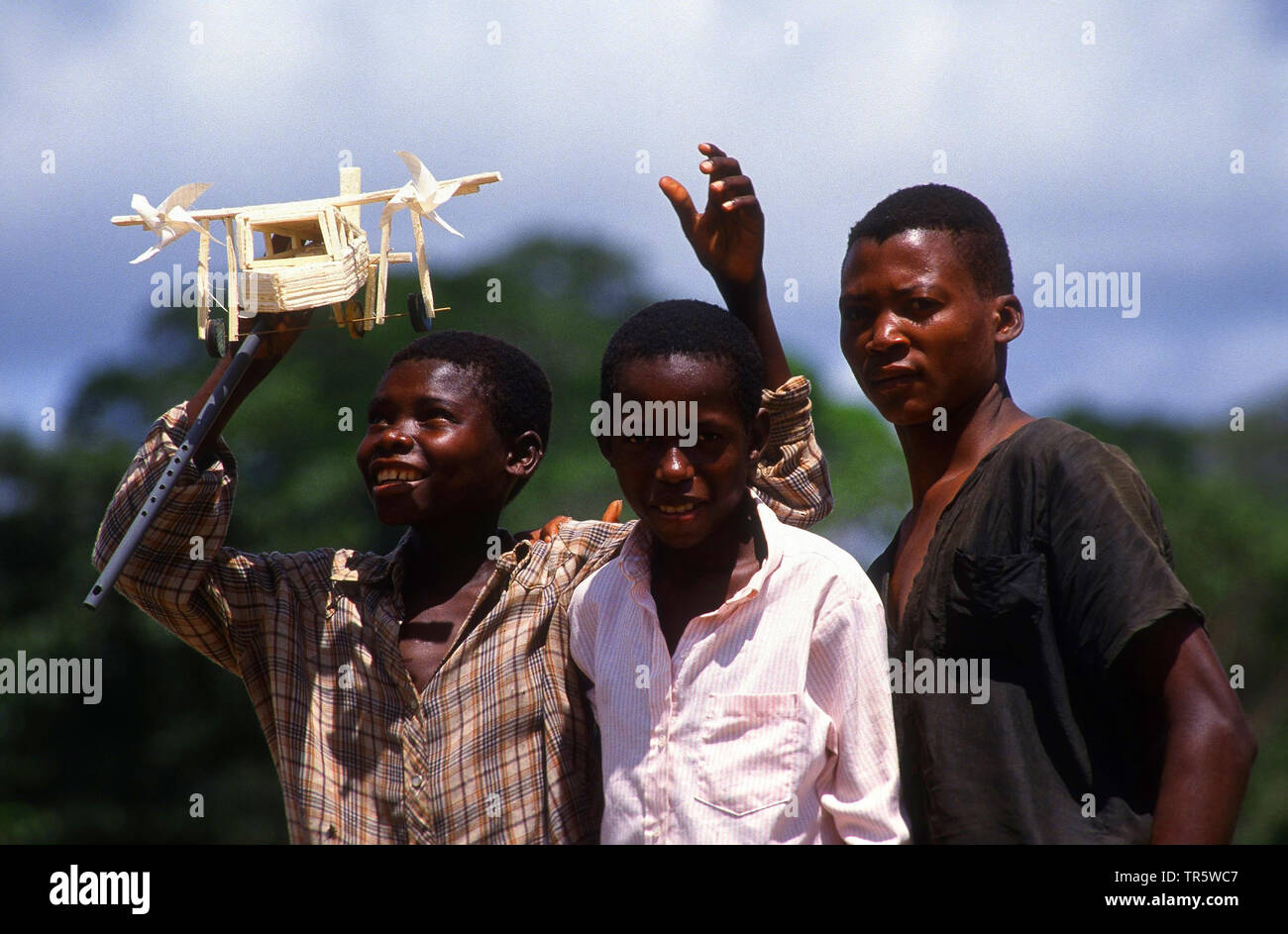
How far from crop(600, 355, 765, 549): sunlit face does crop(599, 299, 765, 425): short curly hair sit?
0.03 m

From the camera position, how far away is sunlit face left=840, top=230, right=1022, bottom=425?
166 inches

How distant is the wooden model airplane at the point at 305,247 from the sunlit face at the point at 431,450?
22 centimetres

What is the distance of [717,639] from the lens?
3.94 meters

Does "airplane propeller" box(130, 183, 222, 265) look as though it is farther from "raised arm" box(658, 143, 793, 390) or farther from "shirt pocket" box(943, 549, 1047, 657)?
"shirt pocket" box(943, 549, 1047, 657)

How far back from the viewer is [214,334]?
171 inches

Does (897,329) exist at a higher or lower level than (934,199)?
lower

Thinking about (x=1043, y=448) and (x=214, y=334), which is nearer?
(x=1043, y=448)

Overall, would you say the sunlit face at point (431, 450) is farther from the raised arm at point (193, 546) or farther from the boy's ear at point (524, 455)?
the raised arm at point (193, 546)

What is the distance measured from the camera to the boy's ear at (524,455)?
4805 millimetres

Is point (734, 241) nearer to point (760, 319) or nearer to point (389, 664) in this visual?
point (760, 319)
